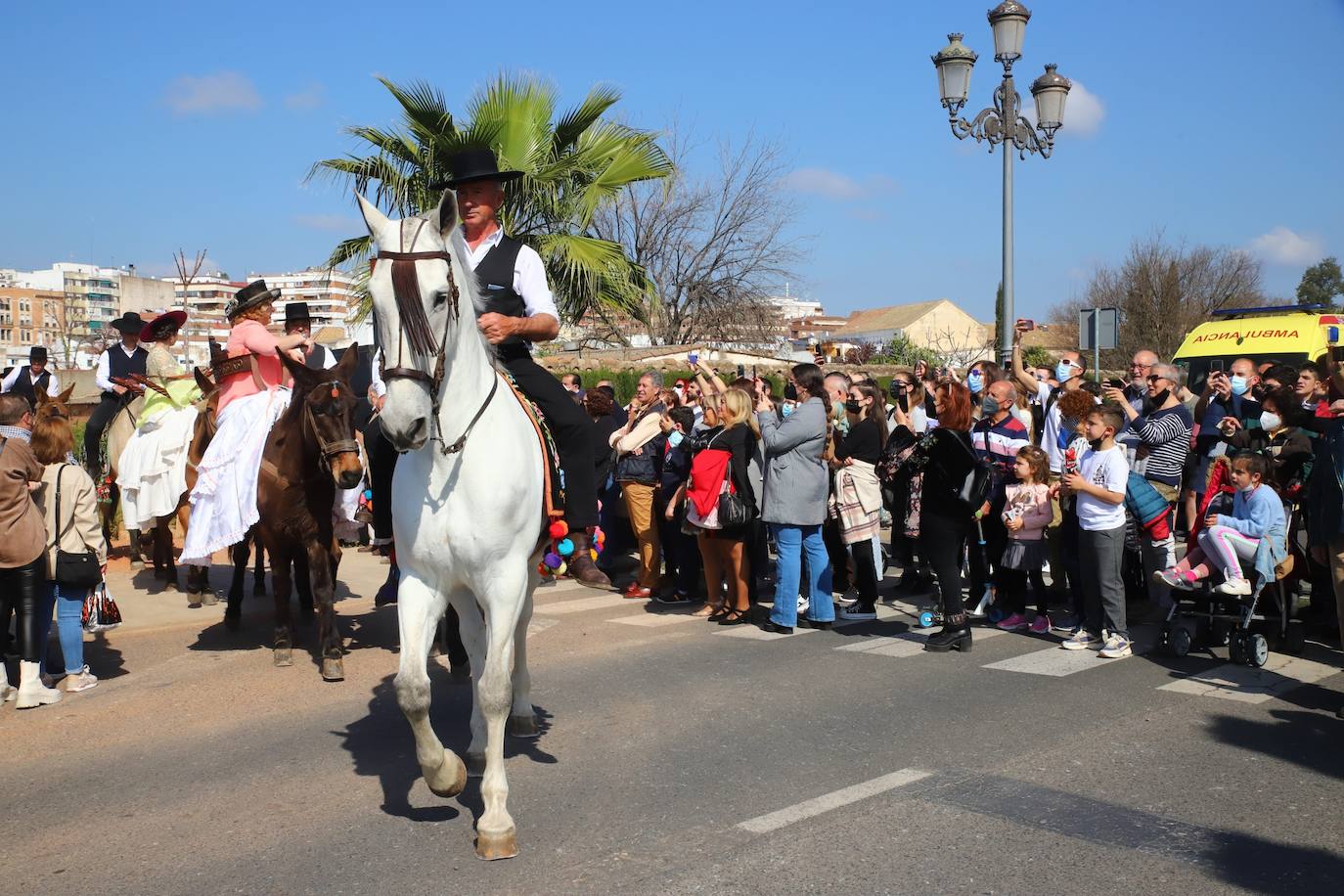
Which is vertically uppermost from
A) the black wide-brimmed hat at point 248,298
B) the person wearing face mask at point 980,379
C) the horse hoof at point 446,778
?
the black wide-brimmed hat at point 248,298

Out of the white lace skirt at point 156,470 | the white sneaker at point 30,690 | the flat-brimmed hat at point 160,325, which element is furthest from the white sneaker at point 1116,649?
the flat-brimmed hat at point 160,325

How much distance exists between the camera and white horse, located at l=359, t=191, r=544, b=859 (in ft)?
15.4

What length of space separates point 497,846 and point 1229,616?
6077 millimetres

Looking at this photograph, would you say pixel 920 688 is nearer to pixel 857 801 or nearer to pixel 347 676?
pixel 857 801

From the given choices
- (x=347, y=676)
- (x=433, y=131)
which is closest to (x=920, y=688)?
(x=347, y=676)

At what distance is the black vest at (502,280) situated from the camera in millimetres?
6035

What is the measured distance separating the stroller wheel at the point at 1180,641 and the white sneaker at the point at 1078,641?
641 mm

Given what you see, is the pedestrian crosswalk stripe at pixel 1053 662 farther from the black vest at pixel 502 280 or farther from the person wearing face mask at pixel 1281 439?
the black vest at pixel 502 280

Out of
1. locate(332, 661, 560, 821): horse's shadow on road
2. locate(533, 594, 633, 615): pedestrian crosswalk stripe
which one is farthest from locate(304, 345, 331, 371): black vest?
locate(533, 594, 633, 615): pedestrian crosswalk stripe

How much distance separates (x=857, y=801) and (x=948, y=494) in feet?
12.7

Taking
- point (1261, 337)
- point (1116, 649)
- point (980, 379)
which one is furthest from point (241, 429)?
point (1261, 337)

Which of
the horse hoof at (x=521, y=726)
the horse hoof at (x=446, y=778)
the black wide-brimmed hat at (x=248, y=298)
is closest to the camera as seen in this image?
the horse hoof at (x=446, y=778)

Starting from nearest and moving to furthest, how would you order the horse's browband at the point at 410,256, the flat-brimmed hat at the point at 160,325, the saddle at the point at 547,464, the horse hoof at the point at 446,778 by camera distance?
the horse's browband at the point at 410,256
the horse hoof at the point at 446,778
the saddle at the point at 547,464
the flat-brimmed hat at the point at 160,325

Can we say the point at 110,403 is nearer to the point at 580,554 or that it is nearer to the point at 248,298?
the point at 248,298
